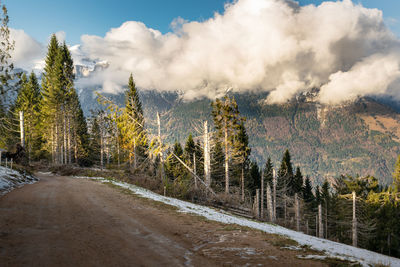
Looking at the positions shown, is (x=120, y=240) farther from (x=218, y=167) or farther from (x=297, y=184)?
(x=297, y=184)

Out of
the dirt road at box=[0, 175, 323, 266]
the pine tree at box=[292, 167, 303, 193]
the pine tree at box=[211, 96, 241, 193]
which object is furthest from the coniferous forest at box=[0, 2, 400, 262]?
the dirt road at box=[0, 175, 323, 266]

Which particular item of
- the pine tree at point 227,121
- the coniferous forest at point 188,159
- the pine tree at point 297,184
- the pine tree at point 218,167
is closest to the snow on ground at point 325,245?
the coniferous forest at point 188,159

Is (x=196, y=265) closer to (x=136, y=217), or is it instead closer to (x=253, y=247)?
(x=253, y=247)

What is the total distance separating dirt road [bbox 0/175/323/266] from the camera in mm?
4617

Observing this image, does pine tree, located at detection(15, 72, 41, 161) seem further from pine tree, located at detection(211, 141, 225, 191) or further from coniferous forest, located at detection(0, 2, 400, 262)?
pine tree, located at detection(211, 141, 225, 191)

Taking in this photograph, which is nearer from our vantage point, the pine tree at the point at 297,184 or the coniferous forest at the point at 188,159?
the coniferous forest at the point at 188,159

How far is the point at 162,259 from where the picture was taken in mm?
4707

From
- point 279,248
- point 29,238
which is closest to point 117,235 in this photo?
point 29,238

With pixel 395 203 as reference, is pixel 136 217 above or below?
above

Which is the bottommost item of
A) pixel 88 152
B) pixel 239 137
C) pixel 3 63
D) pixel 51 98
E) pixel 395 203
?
pixel 395 203

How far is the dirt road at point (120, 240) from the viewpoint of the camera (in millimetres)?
4617

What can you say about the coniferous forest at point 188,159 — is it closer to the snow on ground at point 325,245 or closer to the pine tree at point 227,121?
the pine tree at point 227,121

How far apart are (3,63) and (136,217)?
35.6 feet

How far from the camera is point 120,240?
18.8ft
